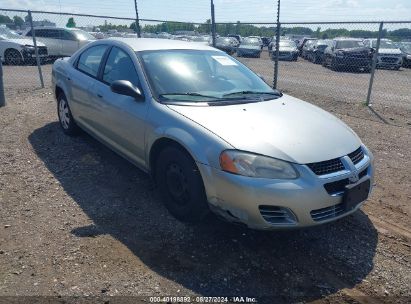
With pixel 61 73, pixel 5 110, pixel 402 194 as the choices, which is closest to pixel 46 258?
pixel 61 73

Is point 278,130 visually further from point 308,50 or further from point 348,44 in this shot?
point 308,50

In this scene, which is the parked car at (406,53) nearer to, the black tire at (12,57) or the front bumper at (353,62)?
the front bumper at (353,62)

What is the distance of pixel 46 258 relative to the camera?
2.87 meters

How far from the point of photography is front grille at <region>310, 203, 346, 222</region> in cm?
284

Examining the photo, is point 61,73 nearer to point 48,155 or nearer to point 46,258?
point 48,155

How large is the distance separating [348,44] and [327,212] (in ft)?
56.7

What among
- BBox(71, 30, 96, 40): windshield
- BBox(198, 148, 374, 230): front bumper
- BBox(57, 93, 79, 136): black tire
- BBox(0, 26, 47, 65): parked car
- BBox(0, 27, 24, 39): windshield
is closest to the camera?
BBox(198, 148, 374, 230): front bumper

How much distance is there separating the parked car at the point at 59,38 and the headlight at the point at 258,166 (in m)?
15.8

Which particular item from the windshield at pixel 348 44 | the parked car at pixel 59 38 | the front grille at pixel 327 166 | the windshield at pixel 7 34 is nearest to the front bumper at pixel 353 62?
the windshield at pixel 348 44

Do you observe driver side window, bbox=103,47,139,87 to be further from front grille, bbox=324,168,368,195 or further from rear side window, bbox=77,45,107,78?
front grille, bbox=324,168,368,195

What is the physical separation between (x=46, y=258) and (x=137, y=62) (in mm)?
2073

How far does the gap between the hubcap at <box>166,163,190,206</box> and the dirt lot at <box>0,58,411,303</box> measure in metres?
0.25

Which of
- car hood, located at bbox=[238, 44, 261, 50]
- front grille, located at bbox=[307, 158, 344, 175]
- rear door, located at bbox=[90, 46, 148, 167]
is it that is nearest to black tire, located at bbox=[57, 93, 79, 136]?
rear door, located at bbox=[90, 46, 148, 167]

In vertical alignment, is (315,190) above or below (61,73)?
below
